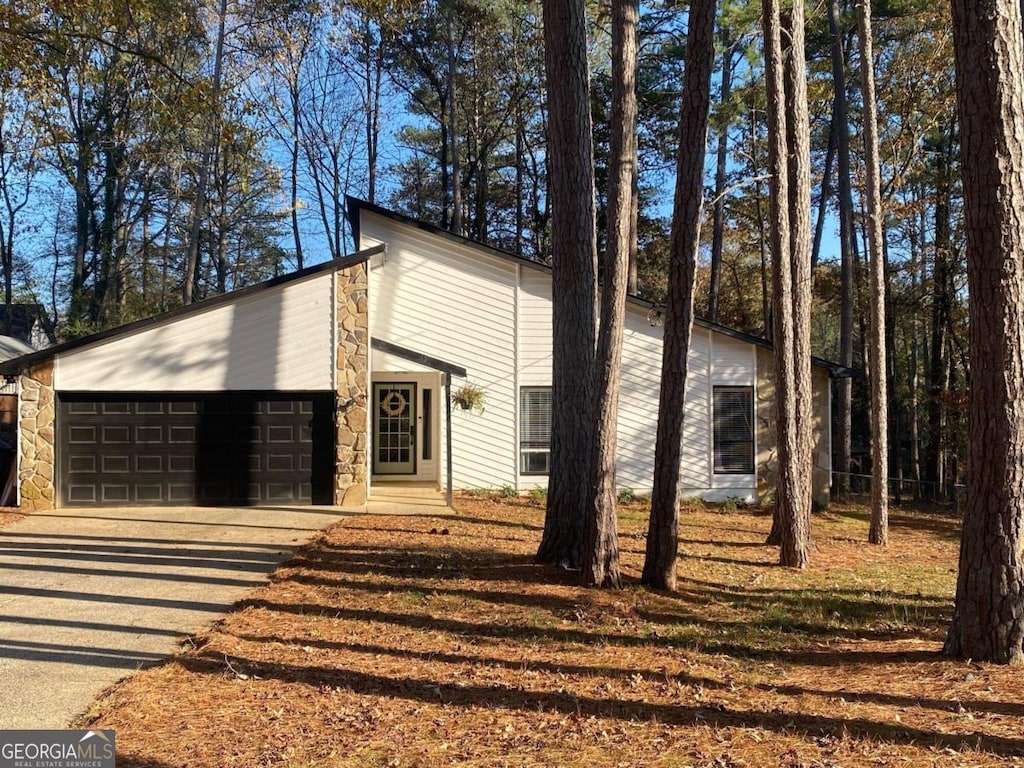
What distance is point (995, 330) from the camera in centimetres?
471

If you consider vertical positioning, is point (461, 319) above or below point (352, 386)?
above

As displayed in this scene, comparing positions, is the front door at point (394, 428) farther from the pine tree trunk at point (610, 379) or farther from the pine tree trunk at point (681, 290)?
the pine tree trunk at point (681, 290)

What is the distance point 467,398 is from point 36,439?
7176 millimetres

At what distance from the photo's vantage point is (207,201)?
2791 centimetres

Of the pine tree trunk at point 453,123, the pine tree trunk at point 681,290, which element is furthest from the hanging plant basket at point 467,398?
the pine tree trunk at point 453,123

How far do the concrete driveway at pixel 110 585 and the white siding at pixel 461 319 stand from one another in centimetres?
397

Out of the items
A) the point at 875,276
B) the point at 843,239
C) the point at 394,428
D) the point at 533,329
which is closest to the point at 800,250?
the point at 875,276

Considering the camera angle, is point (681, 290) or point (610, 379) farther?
point (610, 379)

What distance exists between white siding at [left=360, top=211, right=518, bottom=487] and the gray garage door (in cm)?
320

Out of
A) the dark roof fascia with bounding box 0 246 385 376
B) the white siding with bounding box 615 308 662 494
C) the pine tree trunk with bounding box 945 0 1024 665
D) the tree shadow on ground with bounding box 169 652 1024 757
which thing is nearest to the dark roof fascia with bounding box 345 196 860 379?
the white siding with bounding box 615 308 662 494

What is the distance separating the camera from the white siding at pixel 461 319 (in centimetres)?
1525

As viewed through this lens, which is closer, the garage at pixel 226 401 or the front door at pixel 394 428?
the garage at pixel 226 401

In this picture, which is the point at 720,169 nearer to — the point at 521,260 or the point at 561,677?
the point at 521,260
